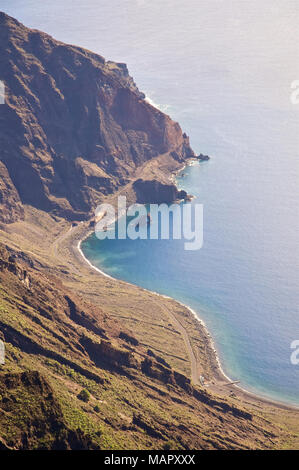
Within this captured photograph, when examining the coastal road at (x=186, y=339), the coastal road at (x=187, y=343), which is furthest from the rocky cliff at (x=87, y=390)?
the coastal road at (x=186, y=339)

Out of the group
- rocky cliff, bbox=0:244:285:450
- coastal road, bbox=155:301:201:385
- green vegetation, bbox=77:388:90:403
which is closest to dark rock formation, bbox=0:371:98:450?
rocky cliff, bbox=0:244:285:450

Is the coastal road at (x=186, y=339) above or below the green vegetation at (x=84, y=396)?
above

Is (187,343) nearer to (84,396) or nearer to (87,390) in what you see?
(87,390)

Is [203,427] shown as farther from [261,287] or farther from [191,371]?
[261,287]

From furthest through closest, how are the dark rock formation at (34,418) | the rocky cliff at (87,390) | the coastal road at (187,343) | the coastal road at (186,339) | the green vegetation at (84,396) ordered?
1. the coastal road at (186,339)
2. the coastal road at (187,343)
3. the green vegetation at (84,396)
4. the rocky cliff at (87,390)
5. the dark rock formation at (34,418)

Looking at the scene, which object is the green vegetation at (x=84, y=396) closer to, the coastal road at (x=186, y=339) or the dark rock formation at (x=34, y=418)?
the dark rock formation at (x=34, y=418)

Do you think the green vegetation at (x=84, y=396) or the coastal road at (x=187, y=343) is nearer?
the green vegetation at (x=84, y=396)

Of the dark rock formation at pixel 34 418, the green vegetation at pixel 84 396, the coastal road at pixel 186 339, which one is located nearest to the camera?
the dark rock formation at pixel 34 418
